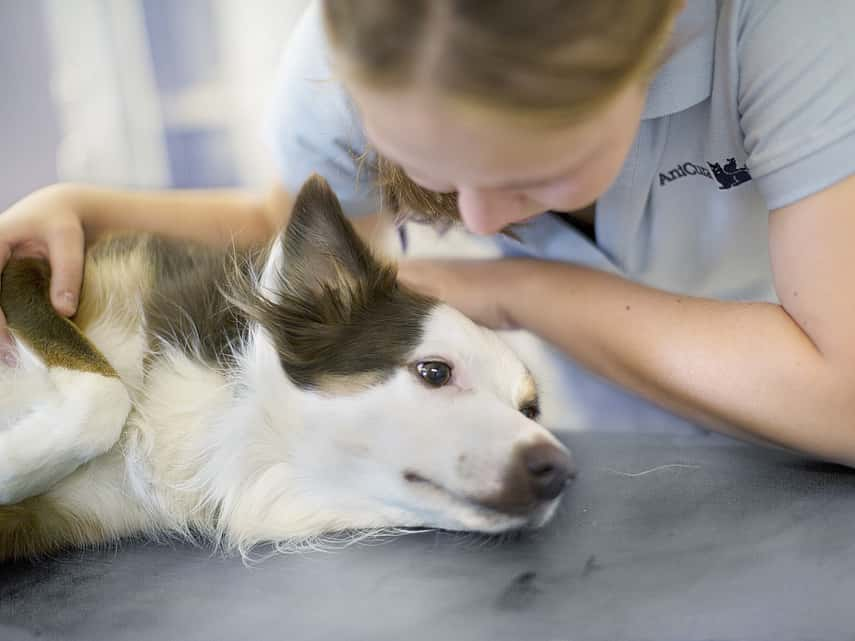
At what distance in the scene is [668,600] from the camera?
0.91 metres

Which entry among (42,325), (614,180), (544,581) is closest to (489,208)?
(614,180)

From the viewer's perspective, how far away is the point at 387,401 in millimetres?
1121

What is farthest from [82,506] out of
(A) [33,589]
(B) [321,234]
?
(B) [321,234]

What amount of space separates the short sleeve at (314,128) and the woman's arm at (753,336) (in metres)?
0.38

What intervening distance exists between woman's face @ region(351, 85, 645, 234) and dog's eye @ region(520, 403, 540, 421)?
383 millimetres

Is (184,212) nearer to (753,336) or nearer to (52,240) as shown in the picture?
(52,240)

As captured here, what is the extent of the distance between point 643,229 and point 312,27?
646mm

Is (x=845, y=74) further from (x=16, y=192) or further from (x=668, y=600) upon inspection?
(x=16, y=192)

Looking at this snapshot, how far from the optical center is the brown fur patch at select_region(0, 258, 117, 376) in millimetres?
1116

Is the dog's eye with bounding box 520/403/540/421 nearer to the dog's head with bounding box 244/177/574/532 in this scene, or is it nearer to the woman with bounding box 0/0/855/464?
the dog's head with bounding box 244/177/574/532

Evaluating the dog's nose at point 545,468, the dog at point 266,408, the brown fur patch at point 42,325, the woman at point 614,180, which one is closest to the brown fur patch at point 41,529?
the dog at point 266,408

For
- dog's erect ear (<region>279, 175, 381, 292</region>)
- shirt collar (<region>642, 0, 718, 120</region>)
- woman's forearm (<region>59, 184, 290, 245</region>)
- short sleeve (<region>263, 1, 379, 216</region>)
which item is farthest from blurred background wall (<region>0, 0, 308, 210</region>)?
shirt collar (<region>642, 0, 718, 120</region>)

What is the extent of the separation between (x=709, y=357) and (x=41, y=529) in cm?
89

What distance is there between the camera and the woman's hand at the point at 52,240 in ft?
4.04
